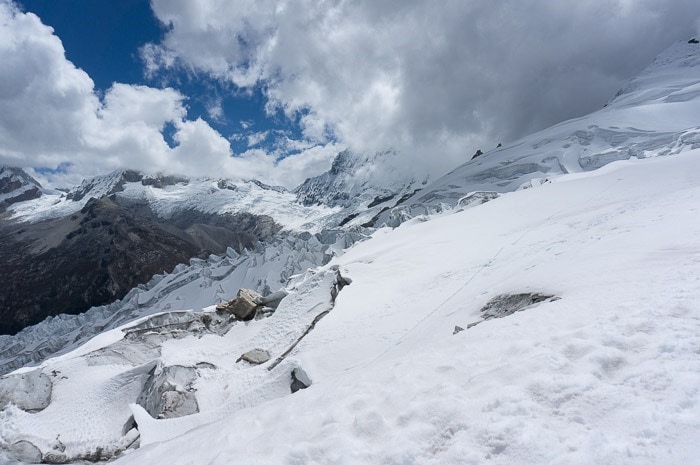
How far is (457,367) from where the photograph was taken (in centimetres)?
550

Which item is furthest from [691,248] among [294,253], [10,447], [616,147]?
[616,147]

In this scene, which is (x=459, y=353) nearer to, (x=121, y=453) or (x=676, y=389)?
(x=676, y=389)

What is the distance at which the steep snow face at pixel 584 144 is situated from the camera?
74812 millimetres

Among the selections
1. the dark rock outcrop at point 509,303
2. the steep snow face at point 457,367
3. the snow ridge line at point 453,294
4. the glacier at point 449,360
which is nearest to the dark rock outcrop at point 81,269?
the glacier at point 449,360

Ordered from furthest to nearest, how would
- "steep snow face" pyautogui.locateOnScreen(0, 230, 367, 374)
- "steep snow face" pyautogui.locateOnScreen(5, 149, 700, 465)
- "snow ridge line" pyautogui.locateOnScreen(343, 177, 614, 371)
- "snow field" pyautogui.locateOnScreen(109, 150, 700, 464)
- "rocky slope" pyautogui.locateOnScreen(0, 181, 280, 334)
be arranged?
"rocky slope" pyautogui.locateOnScreen(0, 181, 280, 334) → "steep snow face" pyautogui.locateOnScreen(0, 230, 367, 374) → "snow ridge line" pyautogui.locateOnScreen(343, 177, 614, 371) → "steep snow face" pyautogui.locateOnScreen(5, 149, 700, 465) → "snow field" pyautogui.locateOnScreen(109, 150, 700, 464)

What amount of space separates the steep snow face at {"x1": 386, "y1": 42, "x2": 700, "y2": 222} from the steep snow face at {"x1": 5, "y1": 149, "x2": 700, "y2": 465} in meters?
49.4

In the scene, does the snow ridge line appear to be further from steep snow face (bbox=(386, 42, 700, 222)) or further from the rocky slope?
the rocky slope

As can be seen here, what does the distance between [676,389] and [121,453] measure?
45.0ft

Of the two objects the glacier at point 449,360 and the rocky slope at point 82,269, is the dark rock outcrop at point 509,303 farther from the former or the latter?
the rocky slope at point 82,269

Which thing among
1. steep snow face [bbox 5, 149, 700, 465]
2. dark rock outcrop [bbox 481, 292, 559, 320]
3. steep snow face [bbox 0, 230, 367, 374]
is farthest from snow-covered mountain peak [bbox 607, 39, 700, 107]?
dark rock outcrop [bbox 481, 292, 559, 320]

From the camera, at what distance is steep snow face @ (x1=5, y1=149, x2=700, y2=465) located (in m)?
3.95

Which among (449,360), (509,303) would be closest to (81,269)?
(509,303)

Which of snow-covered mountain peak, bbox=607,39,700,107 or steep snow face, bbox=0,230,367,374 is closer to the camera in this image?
steep snow face, bbox=0,230,367,374

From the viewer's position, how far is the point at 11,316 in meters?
146
